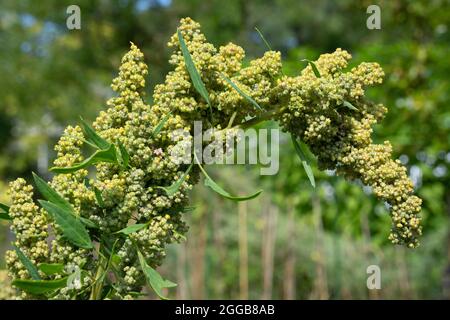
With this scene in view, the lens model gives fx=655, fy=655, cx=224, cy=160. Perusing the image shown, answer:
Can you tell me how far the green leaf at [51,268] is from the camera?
29.2 inches

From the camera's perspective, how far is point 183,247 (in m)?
3.86

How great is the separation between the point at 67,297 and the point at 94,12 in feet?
21.3

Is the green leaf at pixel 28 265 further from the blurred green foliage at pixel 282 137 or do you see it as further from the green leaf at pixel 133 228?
the blurred green foliage at pixel 282 137

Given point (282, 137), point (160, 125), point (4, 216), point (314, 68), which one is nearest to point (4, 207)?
point (4, 216)

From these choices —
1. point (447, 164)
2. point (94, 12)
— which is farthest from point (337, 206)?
point (94, 12)

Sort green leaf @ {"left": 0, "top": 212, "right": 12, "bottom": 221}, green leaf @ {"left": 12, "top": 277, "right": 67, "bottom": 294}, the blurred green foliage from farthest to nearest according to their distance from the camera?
the blurred green foliage, green leaf @ {"left": 0, "top": 212, "right": 12, "bottom": 221}, green leaf @ {"left": 12, "top": 277, "right": 67, "bottom": 294}

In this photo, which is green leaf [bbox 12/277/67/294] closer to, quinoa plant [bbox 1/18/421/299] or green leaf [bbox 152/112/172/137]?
quinoa plant [bbox 1/18/421/299]

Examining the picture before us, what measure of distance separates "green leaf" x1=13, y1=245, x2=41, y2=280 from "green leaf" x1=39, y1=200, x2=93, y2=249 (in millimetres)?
70

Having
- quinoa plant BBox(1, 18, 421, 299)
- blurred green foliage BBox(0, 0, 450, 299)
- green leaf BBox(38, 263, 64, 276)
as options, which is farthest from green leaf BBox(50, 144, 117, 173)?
blurred green foliage BBox(0, 0, 450, 299)

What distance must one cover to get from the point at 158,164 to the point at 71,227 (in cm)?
13

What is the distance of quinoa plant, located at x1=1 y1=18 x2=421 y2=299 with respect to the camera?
2.52ft

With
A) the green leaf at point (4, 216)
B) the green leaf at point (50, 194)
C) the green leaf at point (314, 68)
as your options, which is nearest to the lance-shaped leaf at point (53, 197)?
the green leaf at point (50, 194)
